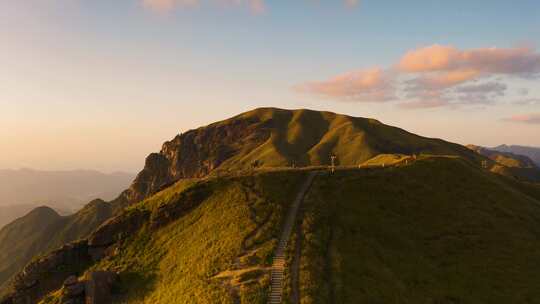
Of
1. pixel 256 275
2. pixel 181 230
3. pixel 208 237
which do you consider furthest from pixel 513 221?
pixel 181 230

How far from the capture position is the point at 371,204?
66.5 meters

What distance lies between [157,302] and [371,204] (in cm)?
3840

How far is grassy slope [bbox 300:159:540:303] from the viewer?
47.8 meters

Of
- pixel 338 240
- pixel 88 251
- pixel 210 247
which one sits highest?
pixel 338 240

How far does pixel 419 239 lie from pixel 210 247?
33.0 meters

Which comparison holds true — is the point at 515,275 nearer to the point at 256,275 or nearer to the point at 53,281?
the point at 256,275

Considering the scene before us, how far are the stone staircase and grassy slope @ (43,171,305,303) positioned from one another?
3.18 feet

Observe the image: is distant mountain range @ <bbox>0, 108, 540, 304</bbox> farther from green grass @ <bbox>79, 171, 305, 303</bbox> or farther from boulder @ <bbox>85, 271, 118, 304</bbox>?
boulder @ <bbox>85, 271, 118, 304</bbox>

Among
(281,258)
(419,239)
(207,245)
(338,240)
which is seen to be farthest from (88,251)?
(419,239)

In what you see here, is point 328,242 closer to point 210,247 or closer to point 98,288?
point 210,247

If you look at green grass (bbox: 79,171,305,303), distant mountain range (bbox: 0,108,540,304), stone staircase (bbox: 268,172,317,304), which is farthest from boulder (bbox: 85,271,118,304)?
stone staircase (bbox: 268,172,317,304)

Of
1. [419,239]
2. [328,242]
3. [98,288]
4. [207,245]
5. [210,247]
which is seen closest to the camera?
[328,242]

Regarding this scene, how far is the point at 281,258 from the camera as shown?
51000 mm

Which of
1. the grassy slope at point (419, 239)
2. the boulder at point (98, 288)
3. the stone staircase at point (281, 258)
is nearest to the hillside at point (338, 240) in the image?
the grassy slope at point (419, 239)
